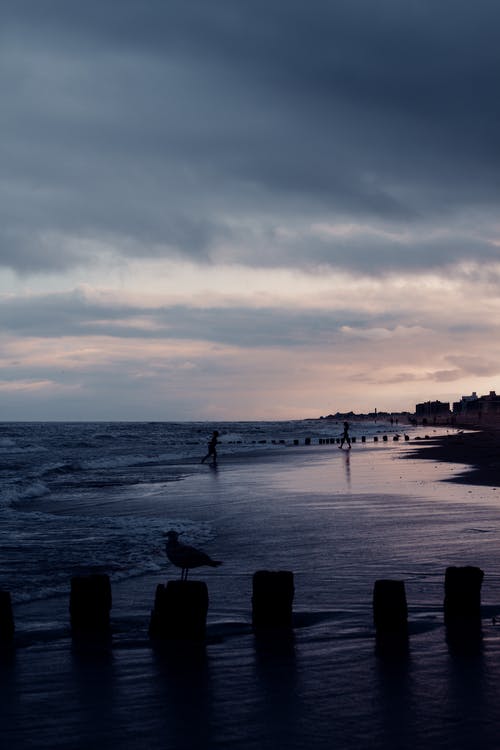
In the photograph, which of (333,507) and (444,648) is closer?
(444,648)

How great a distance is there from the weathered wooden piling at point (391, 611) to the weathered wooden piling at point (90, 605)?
2.74m

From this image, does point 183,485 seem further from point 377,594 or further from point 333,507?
point 377,594

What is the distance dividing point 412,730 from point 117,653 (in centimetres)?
308

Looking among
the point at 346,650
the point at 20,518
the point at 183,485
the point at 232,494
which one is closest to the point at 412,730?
the point at 346,650

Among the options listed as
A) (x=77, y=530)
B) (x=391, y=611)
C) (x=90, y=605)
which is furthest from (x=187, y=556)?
(x=77, y=530)

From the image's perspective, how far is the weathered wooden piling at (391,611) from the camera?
25.8 feet

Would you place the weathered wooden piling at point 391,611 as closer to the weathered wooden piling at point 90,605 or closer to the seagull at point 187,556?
the seagull at point 187,556

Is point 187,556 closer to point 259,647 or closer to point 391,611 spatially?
point 259,647

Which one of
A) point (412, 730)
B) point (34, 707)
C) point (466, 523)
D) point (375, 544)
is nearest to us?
point (412, 730)

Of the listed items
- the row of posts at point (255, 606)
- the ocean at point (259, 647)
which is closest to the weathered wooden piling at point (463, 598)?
the row of posts at point (255, 606)

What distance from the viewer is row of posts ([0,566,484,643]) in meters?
7.88

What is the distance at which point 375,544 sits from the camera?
42.9 ft

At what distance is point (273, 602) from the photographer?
8242 millimetres

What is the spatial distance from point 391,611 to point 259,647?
1.34 meters
